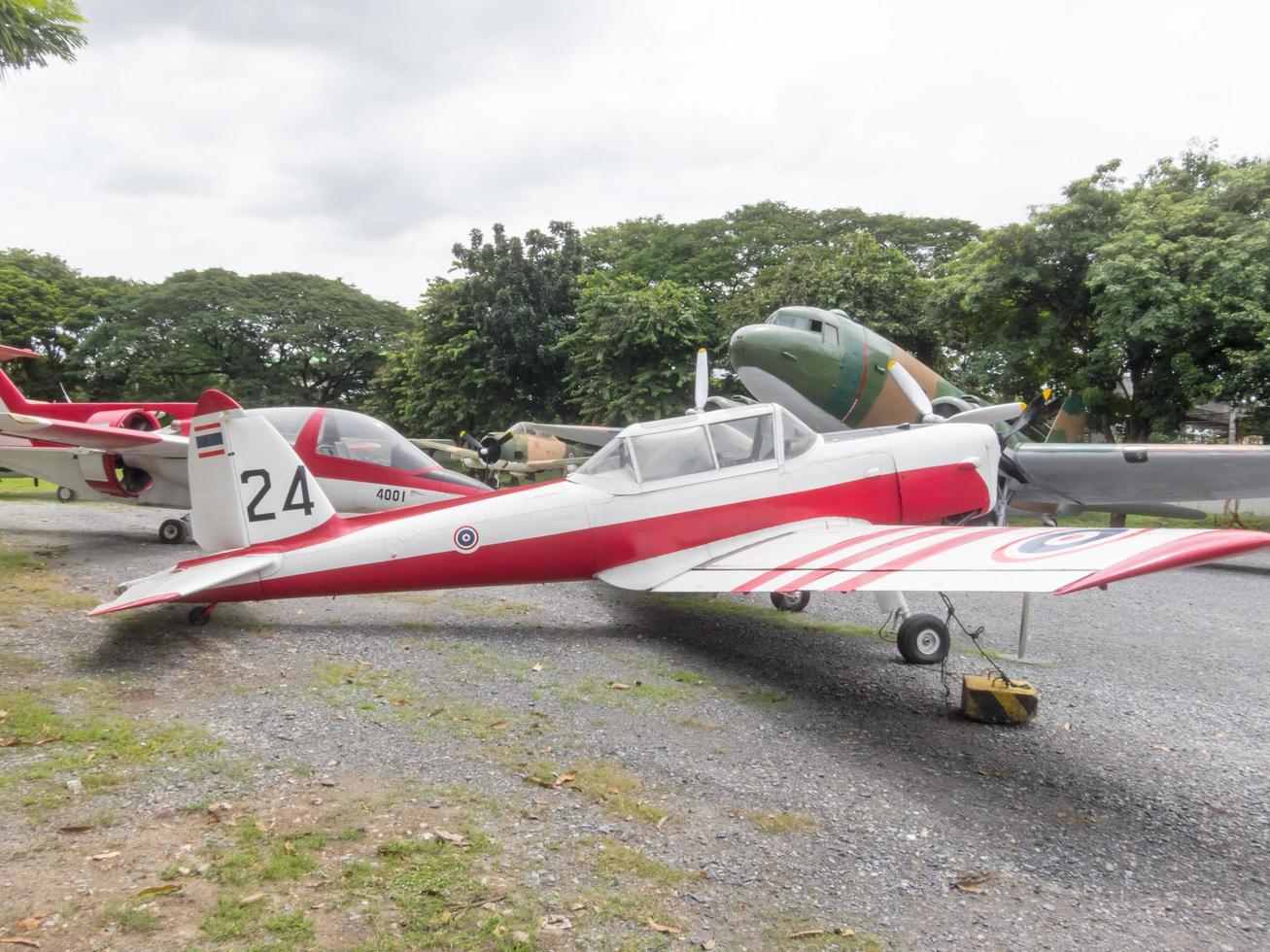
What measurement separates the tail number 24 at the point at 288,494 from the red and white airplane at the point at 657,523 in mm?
11

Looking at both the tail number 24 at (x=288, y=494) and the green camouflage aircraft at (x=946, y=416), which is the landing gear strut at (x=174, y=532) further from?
the green camouflage aircraft at (x=946, y=416)

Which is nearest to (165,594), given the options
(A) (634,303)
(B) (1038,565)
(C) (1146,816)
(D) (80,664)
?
(D) (80,664)

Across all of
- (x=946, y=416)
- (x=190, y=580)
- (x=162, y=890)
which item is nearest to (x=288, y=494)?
(x=190, y=580)

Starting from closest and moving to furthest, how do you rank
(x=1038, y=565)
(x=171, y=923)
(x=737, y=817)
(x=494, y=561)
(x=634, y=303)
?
(x=171, y=923), (x=737, y=817), (x=1038, y=565), (x=494, y=561), (x=634, y=303)

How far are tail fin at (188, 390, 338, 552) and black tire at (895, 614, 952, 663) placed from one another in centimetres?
504

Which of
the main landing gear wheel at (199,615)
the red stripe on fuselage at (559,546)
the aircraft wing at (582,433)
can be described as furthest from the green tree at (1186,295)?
the main landing gear wheel at (199,615)

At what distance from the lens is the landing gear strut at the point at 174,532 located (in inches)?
426

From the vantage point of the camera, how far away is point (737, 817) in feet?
11.2

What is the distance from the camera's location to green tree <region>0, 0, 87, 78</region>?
7.85 m

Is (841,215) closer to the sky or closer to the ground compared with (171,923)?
closer to the sky

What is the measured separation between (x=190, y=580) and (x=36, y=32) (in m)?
7.69

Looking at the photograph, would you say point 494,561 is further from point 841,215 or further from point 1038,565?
point 841,215

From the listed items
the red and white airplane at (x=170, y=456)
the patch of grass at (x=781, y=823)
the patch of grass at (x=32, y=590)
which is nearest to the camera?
the patch of grass at (x=781, y=823)

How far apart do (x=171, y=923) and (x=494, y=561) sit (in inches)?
146
